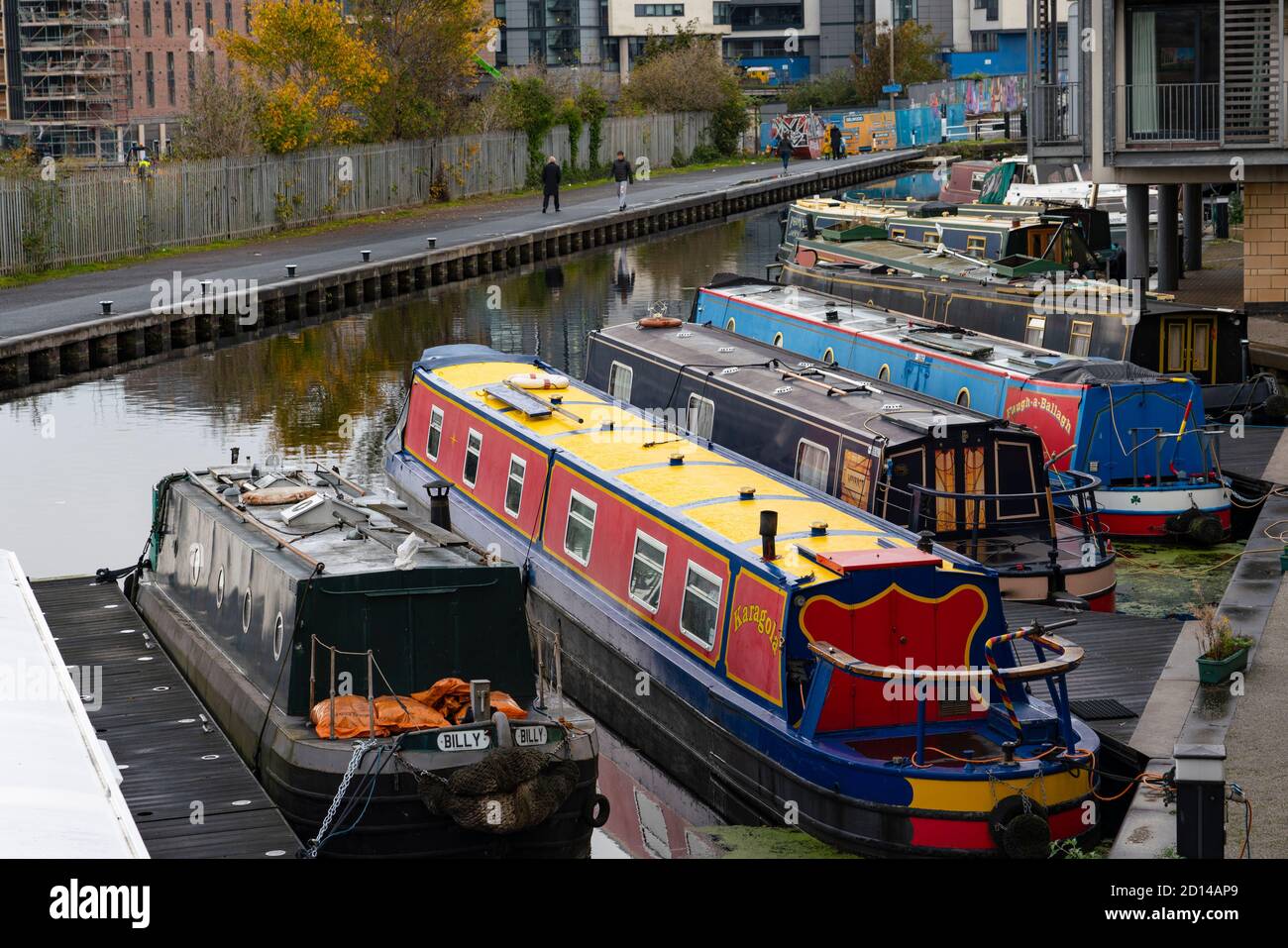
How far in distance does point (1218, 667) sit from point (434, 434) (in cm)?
1133

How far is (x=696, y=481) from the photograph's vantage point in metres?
17.6

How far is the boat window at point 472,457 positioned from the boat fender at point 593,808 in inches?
332

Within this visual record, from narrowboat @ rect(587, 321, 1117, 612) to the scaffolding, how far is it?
305 feet

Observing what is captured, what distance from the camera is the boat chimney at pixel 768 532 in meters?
14.7

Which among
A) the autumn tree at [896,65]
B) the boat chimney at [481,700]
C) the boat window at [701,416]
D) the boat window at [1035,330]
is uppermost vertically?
the autumn tree at [896,65]

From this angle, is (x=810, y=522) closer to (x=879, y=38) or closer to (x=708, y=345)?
(x=708, y=345)

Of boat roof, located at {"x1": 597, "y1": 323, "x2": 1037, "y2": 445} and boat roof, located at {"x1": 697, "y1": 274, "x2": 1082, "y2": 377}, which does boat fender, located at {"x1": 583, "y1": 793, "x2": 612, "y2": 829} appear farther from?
boat roof, located at {"x1": 697, "y1": 274, "x2": 1082, "y2": 377}

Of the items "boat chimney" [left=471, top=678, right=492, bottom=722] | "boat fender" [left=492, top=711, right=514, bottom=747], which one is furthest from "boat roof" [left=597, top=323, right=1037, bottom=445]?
"boat fender" [left=492, top=711, right=514, bottom=747]

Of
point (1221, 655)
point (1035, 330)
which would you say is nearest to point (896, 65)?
point (1035, 330)

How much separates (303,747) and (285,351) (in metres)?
26.7

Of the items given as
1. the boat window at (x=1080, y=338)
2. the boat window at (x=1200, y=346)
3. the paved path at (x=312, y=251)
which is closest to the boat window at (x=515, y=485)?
the boat window at (x=1080, y=338)

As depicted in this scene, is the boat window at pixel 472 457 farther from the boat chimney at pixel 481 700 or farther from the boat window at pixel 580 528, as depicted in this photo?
the boat chimney at pixel 481 700

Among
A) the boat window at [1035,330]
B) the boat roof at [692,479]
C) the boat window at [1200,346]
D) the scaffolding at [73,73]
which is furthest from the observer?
the scaffolding at [73,73]

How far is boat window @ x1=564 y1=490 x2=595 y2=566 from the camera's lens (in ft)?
60.1
